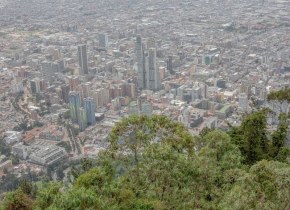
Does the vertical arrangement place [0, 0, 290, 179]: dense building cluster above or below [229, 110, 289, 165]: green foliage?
below

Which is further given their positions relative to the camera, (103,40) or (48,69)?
(103,40)

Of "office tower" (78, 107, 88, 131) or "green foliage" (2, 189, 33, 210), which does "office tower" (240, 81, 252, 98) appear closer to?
"office tower" (78, 107, 88, 131)

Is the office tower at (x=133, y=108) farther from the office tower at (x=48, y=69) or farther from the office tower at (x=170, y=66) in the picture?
the office tower at (x=48, y=69)

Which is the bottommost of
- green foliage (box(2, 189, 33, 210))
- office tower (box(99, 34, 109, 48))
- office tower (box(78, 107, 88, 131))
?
office tower (box(78, 107, 88, 131))

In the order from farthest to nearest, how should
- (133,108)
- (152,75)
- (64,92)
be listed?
(152,75), (64,92), (133,108)

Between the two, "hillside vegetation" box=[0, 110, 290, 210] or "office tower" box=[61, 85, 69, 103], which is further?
"office tower" box=[61, 85, 69, 103]

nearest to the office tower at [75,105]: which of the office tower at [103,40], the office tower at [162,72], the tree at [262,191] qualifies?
the office tower at [162,72]

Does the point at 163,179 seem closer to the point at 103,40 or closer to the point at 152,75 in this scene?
the point at 152,75

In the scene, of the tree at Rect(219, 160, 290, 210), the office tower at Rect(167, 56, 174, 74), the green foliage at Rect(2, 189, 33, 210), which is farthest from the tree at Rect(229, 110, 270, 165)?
the office tower at Rect(167, 56, 174, 74)

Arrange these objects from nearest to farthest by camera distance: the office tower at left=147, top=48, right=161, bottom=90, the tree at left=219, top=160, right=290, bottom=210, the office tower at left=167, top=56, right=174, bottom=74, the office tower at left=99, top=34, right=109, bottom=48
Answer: the tree at left=219, top=160, right=290, bottom=210 → the office tower at left=147, top=48, right=161, bottom=90 → the office tower at left=167, top=56, right=174, bottom=74 → the office tower at left=99, top=34, right=109, bottom=48

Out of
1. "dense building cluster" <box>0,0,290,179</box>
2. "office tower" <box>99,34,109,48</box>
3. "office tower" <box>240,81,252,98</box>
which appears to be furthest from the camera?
"office tower" <box>99,34,109,48</box>

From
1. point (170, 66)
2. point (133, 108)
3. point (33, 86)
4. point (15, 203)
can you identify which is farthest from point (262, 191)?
point (170, 66)

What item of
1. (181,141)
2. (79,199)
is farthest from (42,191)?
(181,141)
